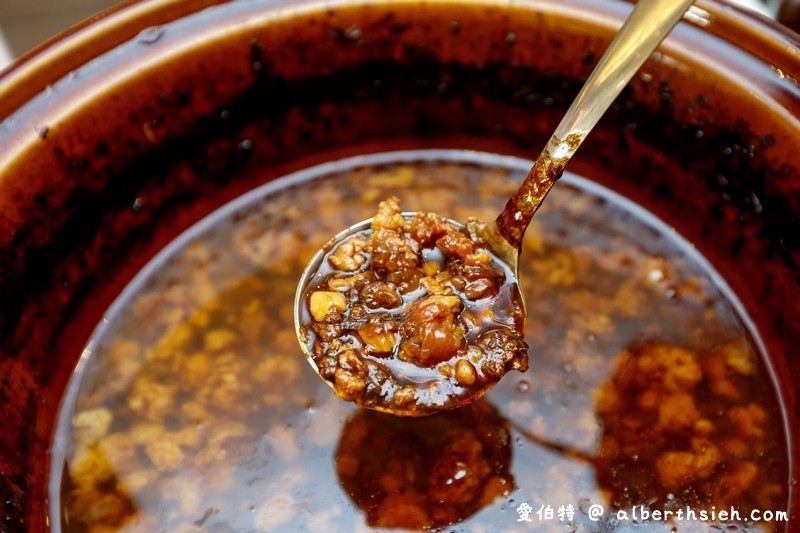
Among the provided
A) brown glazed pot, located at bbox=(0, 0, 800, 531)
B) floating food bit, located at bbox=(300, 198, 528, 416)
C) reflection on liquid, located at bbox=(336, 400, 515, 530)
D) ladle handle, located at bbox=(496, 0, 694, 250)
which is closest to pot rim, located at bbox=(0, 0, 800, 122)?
brown glazed pot, located at bbox=(0, 0, 800, 531)

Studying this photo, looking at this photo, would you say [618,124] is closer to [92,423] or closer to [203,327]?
[203,327]

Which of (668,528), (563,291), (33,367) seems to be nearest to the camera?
(668,528)

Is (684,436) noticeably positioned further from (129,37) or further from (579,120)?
(129,37)

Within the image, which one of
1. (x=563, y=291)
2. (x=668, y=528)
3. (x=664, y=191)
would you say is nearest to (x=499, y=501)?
(x=668, y=528)

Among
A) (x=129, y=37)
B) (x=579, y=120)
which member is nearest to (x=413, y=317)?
(x=579, y=120)

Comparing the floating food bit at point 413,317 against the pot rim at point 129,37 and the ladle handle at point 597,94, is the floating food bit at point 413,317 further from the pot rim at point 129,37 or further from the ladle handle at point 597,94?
the pot rim at point 129,37

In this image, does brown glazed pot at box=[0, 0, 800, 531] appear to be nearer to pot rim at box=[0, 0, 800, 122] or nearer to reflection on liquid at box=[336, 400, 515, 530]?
pot rim at box=[0, 0, 800, 122]

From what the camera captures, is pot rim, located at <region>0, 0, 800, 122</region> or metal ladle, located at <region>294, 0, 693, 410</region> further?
pot rim, located at <region>0, 0, 800, 122</region>

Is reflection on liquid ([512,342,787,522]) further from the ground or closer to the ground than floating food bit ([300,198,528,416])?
closer to the ground
